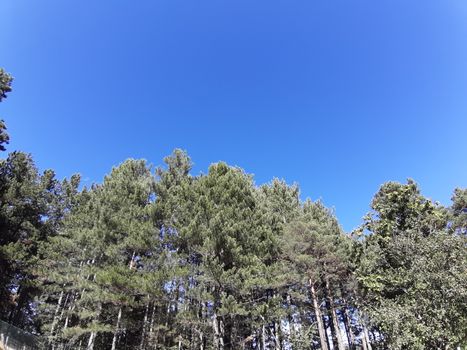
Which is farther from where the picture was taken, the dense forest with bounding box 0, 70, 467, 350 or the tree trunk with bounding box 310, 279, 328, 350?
the tree trunk with bounding box 310, 279, 328, 350

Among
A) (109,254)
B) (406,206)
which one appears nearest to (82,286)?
(109,254)

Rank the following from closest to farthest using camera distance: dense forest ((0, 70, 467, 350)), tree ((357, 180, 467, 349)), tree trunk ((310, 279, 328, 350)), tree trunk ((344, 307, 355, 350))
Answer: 1. tree ((357, 180, 467, 349))
2. dense forest ((0, 70, 467, 350))
3. tree trunk ((310, 279, 328, 350))
4. tree trunk ((344, 307, 355, 350))

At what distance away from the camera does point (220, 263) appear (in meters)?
13.5

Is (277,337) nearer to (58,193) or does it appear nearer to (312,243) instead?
(312,243)

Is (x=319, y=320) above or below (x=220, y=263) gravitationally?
below

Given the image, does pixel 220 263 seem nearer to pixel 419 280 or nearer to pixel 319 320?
pixel 319 320

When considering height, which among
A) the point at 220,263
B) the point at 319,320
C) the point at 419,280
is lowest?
the point at 319,320

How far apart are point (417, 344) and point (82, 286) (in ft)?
44.3

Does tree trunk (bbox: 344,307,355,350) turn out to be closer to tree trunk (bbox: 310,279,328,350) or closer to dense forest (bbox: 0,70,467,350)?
dense forest (bbox: 0,70,467,350)

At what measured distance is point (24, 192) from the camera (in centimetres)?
1928

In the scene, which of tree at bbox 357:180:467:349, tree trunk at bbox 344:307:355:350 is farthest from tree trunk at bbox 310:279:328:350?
tree trunk at bbox 344:307:355:350

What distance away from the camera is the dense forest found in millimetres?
11227

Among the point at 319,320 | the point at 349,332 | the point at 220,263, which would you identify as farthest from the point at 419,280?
the point at 349,332

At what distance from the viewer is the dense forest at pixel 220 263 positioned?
11.2m
